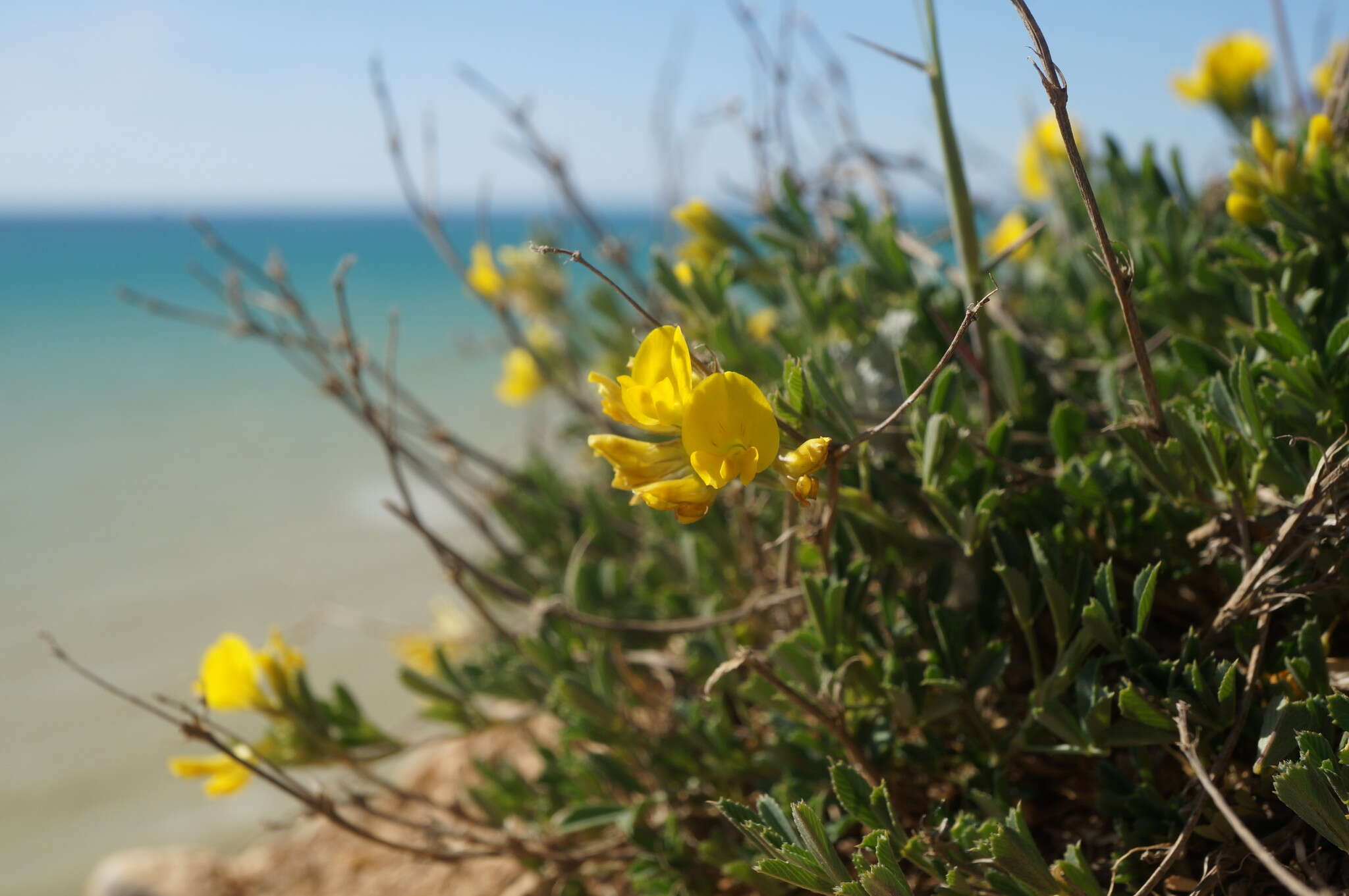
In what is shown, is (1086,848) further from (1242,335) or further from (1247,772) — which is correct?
(1242,335)

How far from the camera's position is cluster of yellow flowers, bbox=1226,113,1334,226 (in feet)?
3.15

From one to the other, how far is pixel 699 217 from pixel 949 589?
744 millimetres

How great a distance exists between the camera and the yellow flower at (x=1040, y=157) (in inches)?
67.1

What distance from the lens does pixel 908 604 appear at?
908 millimetres

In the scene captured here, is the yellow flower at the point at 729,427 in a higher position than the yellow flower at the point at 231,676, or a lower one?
higher

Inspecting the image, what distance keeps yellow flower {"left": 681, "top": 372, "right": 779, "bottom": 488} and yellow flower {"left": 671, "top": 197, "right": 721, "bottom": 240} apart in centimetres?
85

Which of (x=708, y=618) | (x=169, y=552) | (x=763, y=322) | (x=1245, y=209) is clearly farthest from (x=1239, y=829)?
(x=169, y=552)

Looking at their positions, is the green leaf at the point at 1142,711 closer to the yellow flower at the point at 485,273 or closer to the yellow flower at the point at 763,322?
the yellow flower at the point at 763,322

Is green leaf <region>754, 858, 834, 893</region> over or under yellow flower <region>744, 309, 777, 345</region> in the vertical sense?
under

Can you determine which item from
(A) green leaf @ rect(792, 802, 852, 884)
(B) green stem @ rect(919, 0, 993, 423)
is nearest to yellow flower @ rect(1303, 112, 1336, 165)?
(B) green stem @ rect(919, 0, 993, 423)

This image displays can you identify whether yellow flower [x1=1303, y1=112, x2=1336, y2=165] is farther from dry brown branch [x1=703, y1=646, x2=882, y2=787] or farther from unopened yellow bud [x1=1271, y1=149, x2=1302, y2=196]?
dry brown branch [x1=703, y1=646, x2=882, y2=787]

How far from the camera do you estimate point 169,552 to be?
580cm

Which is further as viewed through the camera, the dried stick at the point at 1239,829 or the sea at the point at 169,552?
the sea at the point at 169,552

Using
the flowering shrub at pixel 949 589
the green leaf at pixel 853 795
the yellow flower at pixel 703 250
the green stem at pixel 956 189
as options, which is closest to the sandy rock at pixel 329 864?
the flowering shrub at pixel 949 589
